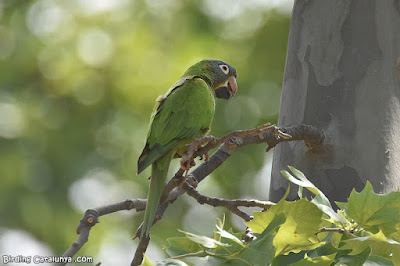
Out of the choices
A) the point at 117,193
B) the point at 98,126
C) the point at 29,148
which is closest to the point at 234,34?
the point at 98,126

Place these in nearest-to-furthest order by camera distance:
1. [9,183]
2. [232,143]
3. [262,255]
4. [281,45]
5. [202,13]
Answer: [262,255] < [232,143] < [9,183] < [281,45] < [202,13]

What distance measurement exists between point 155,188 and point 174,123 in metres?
0.47

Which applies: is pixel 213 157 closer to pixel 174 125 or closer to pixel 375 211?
pixel 174 125

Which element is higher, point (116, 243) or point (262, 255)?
point (116, 243)

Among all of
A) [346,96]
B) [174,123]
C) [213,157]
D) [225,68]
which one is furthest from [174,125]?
[225,68]

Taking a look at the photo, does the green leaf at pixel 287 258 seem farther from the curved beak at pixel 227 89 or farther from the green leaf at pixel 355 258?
the curved beak at pixel 227 89

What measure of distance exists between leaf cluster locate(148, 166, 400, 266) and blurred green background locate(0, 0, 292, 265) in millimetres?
4500

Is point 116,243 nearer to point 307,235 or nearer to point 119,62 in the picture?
point 119,62

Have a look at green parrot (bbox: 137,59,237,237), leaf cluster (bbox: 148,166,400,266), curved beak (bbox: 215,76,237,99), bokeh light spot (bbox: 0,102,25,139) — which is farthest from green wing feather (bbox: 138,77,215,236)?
bokeh light spot (bbox: 0,102,25,139)

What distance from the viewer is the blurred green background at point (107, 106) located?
19.3ft

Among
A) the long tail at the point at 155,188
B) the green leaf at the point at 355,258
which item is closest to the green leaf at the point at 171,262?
the green leaf at the point at 355,258

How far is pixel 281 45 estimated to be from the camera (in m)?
6.22

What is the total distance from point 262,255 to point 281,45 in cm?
548

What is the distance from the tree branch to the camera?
1.42m
